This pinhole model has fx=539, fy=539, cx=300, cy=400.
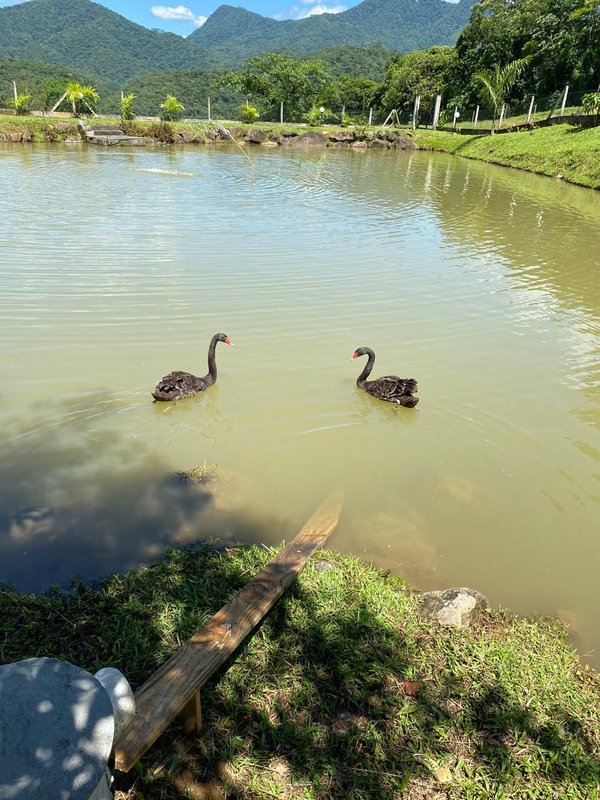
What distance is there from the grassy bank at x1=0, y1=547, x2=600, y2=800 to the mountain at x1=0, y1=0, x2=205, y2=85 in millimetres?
153449

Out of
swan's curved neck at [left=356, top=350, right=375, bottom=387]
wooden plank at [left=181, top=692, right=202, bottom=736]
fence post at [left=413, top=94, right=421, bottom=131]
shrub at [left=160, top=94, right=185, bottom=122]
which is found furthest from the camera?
fence post at [left=413, top=94, right=421, bottom=131]

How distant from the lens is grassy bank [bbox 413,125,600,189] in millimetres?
24469

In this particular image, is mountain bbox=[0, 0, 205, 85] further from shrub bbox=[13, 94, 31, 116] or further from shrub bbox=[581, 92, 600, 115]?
shrub bbox=[581, 92, 600, 115]

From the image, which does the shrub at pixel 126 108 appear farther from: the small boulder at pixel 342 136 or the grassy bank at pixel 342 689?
the grassy bank at pixel 342 689

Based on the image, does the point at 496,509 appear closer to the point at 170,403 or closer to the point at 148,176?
the point at 170,403

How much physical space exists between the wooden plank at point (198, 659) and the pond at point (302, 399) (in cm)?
95

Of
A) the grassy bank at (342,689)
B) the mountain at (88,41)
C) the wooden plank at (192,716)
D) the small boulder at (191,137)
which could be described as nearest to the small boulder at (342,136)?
the small boulder at (191,137)

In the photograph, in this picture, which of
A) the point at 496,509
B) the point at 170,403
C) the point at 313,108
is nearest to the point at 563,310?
the point at 496,509

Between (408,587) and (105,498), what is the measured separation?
99.9 inches

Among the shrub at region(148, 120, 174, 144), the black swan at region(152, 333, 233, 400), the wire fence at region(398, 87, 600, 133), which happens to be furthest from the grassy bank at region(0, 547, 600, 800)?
the shrub at region(148, 120, 174, 144)

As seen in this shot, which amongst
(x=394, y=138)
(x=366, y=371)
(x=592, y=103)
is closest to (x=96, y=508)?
(x=366, y=371)

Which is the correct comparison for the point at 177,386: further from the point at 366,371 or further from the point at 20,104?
the point at 20,104

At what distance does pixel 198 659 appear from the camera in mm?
2545

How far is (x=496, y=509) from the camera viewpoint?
4.73m
